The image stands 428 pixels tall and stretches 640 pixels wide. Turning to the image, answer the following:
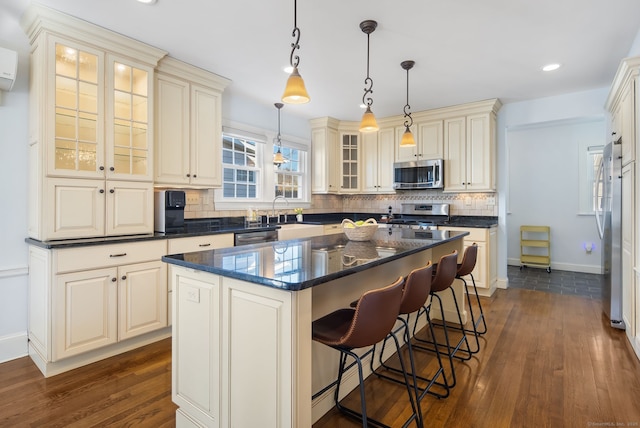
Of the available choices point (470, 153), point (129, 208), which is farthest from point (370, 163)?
point (129, 208)

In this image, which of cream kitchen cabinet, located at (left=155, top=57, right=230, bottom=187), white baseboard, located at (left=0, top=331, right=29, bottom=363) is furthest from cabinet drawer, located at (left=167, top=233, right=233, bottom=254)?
white baseboard, located at (left=0, top=331, right=29, bottom=363)

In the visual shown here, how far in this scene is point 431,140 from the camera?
4977 millimetres

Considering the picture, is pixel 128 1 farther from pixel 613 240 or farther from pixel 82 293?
pixel 613 240

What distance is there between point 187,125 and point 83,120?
0.94 m

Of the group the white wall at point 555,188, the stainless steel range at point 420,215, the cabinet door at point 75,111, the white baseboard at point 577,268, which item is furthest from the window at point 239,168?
the white baseboard at point 577,268

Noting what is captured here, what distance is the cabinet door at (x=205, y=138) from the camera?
343 cm

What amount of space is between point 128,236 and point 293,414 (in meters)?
2.20

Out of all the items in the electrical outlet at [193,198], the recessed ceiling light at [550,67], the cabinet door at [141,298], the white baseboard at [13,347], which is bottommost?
the white baseboard at [13,347]

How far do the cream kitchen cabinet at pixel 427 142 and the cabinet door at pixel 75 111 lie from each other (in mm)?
3786

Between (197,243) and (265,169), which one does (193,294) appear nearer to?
(197,243)

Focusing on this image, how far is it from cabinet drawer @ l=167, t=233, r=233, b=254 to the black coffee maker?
17 centimetres

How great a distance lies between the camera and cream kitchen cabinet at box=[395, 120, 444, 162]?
16.1ft

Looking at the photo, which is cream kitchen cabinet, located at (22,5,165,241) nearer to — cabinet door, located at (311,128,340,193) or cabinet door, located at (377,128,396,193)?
cabinet door, located at (311,128,340,193)

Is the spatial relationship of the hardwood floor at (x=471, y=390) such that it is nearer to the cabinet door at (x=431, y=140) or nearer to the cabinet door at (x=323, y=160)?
the cabinet door at (x=431, y=140)
